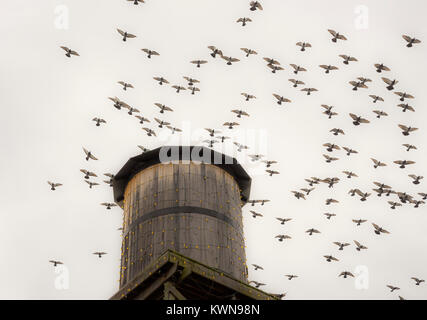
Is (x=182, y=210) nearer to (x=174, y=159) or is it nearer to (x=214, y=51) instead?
(x=174, y=159)

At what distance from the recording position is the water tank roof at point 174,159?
172ft

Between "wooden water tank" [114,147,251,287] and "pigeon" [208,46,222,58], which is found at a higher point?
"pigeon" [208,46,222,58]

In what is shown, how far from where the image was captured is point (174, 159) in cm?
5244

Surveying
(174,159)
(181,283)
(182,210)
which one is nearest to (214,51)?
(174,159)

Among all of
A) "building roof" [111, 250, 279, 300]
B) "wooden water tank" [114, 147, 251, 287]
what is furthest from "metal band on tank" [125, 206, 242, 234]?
"building roof" [111, 250, 279, 300]

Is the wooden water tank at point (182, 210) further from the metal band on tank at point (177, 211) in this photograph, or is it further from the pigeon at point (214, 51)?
the pigeon at point (214, 51)

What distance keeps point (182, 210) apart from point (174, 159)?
17.9 feet

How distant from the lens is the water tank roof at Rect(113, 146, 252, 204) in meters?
52.6

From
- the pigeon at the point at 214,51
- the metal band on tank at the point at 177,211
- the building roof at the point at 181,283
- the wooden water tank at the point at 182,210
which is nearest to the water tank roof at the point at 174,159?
the wooden water tank at the point at 182,210

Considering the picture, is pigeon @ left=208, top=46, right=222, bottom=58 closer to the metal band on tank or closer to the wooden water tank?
the wooden water tank

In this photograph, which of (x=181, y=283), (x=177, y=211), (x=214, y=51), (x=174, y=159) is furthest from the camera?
(x=214, y=51)
